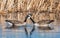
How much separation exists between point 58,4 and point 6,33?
1.77 meters

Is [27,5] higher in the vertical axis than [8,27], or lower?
higher

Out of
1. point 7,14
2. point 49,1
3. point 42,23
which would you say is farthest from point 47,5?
point 42,23

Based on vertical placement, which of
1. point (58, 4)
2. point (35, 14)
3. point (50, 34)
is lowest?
point (50, 34)

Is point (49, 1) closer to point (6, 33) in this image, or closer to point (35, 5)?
point (35, 5)

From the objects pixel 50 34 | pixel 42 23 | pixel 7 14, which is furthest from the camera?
pixel 7 14

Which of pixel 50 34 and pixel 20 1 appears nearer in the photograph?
pixel 50 34

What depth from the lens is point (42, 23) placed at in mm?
2387

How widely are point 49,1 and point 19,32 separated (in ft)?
5.02

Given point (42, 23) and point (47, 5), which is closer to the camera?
point (42, 23)

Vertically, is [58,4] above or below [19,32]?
above

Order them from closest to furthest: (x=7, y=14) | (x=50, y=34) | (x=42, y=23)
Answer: (x=50, y=34)
(x=42, y=23)
(x=7, y=14)

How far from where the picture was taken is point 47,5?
353 centimetres

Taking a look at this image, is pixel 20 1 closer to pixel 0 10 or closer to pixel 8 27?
pixel 0 10

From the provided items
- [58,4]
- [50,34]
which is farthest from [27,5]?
[50,34]
